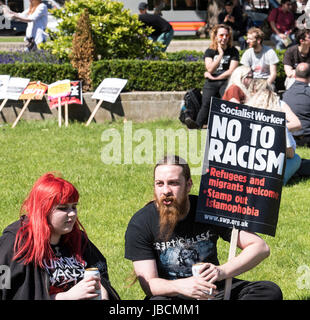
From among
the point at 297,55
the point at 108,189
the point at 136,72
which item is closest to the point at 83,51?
the point at 136,72

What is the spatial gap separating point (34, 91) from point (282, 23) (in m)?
8.34

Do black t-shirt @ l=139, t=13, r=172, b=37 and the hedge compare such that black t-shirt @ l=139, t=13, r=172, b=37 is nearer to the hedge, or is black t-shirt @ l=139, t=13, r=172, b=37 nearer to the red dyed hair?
the hedge

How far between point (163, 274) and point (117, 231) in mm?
2131

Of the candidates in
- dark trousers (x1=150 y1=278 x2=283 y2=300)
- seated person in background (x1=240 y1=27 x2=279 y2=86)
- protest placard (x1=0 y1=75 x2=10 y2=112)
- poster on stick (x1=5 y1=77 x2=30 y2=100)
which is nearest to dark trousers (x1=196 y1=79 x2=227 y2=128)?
seated person in background (x1=240 y1=27 x2=279 y2=86)

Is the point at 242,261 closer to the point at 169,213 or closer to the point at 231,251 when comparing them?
the point at 231,251

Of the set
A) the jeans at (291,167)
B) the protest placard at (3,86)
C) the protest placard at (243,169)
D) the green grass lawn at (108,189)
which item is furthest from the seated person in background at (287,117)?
the protest placard at (3,86)

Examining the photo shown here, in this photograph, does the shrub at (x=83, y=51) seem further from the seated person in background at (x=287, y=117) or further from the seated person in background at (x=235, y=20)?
the seated person in background at (x=235, y=20)

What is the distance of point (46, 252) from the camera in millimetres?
3824

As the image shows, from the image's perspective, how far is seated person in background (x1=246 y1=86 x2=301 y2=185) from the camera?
265 inches

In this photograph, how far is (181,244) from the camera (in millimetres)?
4141

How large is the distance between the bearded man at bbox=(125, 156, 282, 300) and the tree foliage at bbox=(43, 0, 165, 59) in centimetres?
827

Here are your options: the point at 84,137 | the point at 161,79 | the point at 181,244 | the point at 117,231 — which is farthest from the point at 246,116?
the point at 161,79

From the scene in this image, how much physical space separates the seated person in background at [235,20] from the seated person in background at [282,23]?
2.94 feet

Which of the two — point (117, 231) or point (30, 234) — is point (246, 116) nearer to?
point (30, 234)
